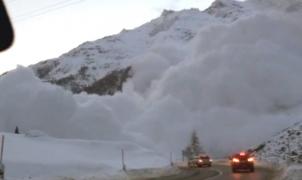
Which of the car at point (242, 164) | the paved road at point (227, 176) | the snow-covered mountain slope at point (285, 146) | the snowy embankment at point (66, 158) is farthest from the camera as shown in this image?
the snow-covered mountain slope at point (285, 146)

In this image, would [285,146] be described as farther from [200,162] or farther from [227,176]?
[227,176]

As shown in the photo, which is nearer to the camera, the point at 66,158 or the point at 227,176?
the point at 227,176

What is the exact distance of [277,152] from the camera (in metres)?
127

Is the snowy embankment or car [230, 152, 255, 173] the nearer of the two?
car [230, 152, 255, 173]

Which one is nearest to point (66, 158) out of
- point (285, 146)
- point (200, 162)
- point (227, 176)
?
point (200, 162)

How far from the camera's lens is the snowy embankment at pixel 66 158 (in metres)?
50.6

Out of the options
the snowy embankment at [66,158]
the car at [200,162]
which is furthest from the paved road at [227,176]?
the car at [200,162]

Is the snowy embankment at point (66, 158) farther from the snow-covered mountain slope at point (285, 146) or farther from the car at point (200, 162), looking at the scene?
the snow-covered mountain slope at point (285, 146)

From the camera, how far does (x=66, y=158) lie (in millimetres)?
63062

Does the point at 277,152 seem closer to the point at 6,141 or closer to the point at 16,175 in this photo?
the point at 6,141

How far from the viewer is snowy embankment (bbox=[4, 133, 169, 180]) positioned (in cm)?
5059

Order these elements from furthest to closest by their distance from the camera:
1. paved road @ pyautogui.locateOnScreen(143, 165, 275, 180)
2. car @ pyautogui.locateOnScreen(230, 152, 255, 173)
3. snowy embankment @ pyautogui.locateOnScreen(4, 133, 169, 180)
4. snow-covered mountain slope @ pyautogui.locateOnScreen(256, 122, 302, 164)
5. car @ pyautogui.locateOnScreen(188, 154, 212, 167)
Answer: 1. snow-covered mountain slope @ pyautogui.locateOnScreen(256, 122, 302, 164)
2. car @ pyautogui.locateOnScreen(188, 154, 212, 167)
3. snowy embankment @ pyautogui.locateOnScreen(4, 133, 169, 180)
4. car @ pyautogui.locateOnScreen(230, 152, 255, 173)
5. paved road @ pyautogui.locateOnScreen(143, 165, 275, 180)

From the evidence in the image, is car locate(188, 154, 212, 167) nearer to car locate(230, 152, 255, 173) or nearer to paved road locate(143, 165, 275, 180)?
car locate(230, 152, 255, 173)

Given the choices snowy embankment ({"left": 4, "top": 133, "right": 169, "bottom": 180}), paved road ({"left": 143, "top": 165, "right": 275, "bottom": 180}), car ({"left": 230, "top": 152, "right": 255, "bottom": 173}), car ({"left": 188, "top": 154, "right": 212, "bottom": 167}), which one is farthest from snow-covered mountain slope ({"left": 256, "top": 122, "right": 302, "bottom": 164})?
paved road ({"left": 143, "top": 165, "right": 275, "bottom": 180})
